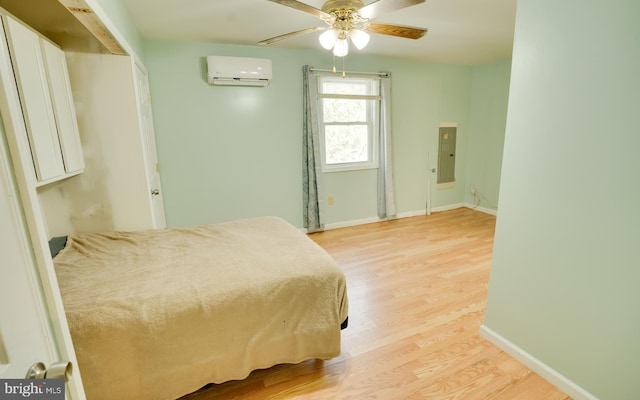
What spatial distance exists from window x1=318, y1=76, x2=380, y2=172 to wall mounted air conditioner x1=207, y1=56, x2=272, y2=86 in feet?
2.68

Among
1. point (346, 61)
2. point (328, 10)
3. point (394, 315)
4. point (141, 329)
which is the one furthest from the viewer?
point (346, 61)

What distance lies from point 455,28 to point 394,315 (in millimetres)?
2827

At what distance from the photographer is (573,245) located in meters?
1.45

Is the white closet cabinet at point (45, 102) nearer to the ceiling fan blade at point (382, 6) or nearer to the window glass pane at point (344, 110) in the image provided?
the ceiling fan blade at point (382, 6)

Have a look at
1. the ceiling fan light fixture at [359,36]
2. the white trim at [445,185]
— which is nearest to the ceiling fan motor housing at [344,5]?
the ceiling fan light fixture at [359,36]

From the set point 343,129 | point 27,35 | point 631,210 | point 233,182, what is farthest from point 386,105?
point 27,35

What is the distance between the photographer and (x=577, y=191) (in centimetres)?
141

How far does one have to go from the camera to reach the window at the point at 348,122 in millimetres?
3928

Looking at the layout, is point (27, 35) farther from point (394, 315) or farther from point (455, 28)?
point (455, 28)

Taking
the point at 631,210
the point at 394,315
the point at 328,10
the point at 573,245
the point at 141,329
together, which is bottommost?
the point at 394,315

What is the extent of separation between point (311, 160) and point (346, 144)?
0.72 m

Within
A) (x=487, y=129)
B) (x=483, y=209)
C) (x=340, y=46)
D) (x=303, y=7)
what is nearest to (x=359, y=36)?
(x=340, y=46)

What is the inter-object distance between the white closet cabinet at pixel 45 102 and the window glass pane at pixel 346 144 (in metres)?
2.80

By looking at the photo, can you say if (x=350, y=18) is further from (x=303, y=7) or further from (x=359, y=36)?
(x=303, y=7)
